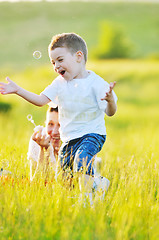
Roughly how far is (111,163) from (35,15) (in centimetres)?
2298

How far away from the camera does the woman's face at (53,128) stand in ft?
14.1

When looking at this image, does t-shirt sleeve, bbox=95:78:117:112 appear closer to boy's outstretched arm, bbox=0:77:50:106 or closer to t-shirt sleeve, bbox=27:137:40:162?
boy's outstretched arm, bbox=0:77:50:106

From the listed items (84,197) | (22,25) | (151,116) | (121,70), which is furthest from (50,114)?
(22,25)

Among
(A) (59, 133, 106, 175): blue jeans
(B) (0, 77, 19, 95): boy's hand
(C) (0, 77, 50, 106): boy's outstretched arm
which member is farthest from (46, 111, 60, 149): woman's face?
(B) (0, 77, 19, 95): boy's hand

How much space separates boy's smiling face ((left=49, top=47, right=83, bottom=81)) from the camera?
140 inches

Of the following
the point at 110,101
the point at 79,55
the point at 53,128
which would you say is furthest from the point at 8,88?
the point at 53,128

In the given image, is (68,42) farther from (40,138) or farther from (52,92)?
(40,138)

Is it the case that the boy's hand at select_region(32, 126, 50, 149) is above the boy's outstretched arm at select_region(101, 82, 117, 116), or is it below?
below

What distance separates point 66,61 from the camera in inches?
140

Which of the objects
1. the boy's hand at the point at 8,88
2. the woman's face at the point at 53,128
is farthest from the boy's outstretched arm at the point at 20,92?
the woman's face at the point at 53,128

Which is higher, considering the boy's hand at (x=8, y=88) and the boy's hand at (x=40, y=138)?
the boy's hand at (x=8, y=88)

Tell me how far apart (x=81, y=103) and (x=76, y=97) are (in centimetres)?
7

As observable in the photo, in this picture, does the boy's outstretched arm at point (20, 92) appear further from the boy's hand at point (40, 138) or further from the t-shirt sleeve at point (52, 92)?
the boy's hand at point (40, 138)

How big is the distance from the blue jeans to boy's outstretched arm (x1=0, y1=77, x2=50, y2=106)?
0.48m
